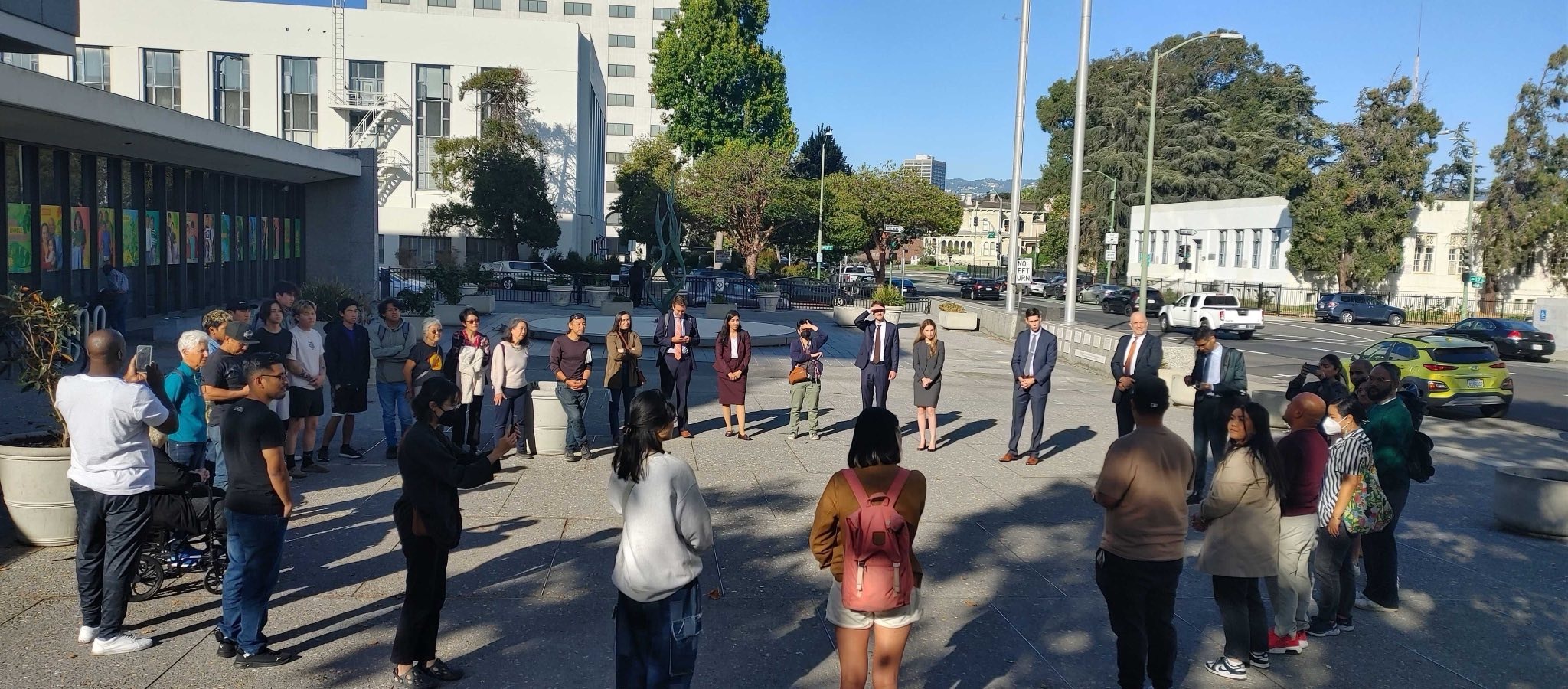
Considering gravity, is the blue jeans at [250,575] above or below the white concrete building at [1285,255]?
below

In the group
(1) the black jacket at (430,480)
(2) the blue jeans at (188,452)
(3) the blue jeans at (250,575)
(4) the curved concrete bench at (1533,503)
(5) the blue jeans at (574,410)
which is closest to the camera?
(1) the black jacket at (430,480)

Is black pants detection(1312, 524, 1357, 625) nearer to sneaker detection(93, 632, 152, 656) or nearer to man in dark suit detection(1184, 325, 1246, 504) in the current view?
man in dark suit detection(1184, 325, 1246, 504)

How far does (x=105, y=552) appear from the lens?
18.9 ft

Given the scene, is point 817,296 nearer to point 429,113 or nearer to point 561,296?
point 561,296

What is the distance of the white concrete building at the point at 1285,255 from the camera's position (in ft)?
168

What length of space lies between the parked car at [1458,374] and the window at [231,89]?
2189 inches

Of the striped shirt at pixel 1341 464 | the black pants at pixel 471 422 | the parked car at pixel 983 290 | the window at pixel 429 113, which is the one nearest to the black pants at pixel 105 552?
the black pants at pixel 471 422

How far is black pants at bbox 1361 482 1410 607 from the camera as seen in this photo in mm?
7043

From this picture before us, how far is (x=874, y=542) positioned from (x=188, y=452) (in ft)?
19.0

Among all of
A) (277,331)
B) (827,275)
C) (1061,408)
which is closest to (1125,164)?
(827,275)

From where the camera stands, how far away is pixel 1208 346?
1047 centimetres

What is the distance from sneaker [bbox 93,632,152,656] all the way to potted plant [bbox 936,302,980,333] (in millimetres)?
27736

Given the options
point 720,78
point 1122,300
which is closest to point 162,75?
point 720,78

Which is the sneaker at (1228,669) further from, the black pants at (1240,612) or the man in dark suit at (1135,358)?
the man in dark suit at (1135,358)
